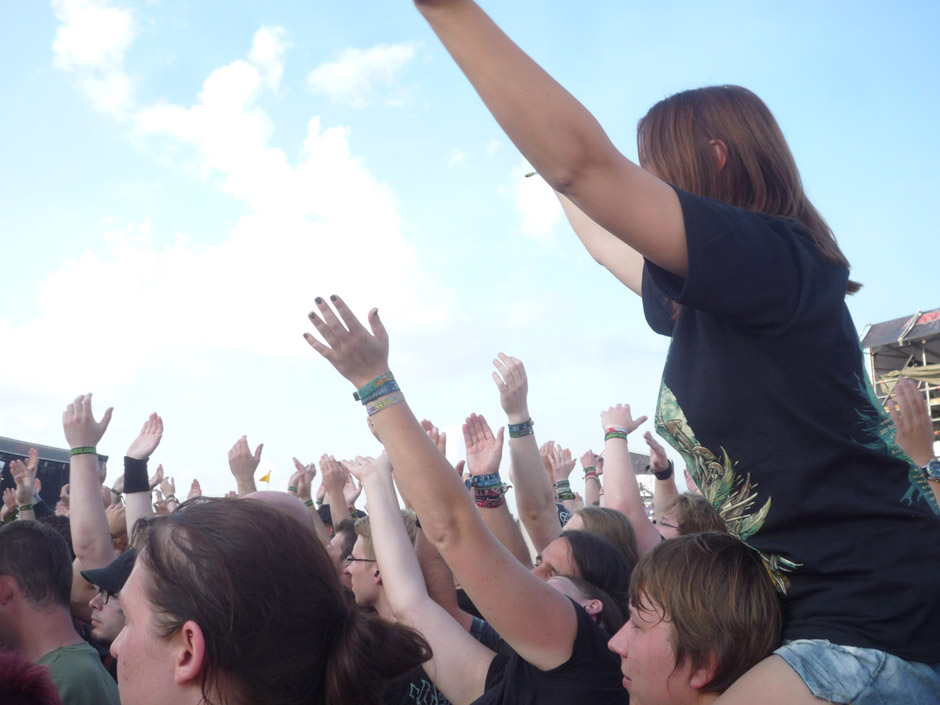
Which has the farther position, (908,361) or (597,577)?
(908,361)

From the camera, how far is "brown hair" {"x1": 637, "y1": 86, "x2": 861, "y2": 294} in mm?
1851

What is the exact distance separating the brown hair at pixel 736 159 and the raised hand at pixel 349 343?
84cm

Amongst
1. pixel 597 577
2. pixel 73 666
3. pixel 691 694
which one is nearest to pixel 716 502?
pixel 691 694

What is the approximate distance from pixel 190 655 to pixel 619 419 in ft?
13.1

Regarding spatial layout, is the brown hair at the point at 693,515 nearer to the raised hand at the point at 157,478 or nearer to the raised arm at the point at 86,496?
the raised arm at the point at 86,496

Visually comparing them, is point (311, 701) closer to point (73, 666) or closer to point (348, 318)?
point (348, 318)

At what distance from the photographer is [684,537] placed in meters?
2.21

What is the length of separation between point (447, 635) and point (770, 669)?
160 cm

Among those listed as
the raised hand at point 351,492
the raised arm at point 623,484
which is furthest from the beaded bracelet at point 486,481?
the raised hand at point 351,492

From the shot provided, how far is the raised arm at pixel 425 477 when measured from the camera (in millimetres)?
2076

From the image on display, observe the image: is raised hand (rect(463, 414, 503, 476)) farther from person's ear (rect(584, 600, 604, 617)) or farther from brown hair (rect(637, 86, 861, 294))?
brown hair (rect(637, 86, 861, 294))

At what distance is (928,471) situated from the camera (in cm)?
363

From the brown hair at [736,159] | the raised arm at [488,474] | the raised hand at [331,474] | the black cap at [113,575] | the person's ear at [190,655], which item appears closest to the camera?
the person's ear at [190,655]

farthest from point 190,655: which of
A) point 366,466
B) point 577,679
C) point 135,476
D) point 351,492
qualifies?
point 351,492
